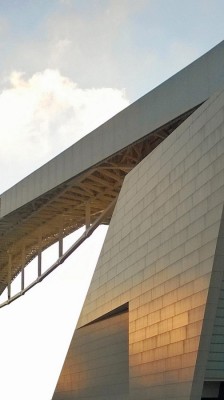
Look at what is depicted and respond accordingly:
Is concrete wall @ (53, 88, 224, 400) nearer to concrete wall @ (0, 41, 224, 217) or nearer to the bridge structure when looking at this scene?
the bridge structure

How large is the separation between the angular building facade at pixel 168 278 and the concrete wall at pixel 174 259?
24mm

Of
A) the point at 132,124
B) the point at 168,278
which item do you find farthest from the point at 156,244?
the point at 132,124

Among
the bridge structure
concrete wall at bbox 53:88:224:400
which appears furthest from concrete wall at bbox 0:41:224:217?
concrete wall at bbox 53:88:224:400

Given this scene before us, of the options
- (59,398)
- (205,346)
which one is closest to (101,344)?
(59,398)

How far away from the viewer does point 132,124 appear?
22.0 metres

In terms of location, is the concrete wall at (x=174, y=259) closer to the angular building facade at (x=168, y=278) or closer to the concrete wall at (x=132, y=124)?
the angular building facade at (x=168, y=278)

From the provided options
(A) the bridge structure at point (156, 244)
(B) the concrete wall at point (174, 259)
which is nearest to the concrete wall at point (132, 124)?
(A) the bridge structure at point (156, 244)

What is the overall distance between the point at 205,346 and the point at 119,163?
11119 millimetres

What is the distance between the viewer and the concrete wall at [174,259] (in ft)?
50.1

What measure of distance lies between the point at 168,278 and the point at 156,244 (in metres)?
1.46

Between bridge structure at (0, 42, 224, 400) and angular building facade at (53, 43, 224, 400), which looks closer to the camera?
angular building facade at (53, 43, 224, 400)

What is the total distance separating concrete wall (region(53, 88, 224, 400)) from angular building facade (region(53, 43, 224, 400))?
0.02 meters

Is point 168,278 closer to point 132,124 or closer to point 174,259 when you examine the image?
point 174,259

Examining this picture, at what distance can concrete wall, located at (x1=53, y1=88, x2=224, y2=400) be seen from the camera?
15273 mm
